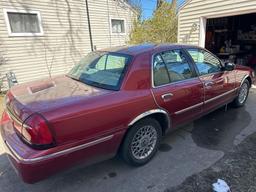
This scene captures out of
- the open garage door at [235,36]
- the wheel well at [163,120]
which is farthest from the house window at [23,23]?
the open garage door at [235,36]

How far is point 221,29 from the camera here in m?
9.46

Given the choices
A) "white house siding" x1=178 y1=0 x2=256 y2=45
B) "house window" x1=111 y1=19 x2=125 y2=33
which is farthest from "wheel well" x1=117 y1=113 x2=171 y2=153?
"house window" x1=111 y1=19 x2=125 y2=33

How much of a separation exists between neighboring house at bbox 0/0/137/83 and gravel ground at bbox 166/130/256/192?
7548 mm

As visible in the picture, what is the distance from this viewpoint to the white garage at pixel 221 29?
648cm

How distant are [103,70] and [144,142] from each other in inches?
43.8

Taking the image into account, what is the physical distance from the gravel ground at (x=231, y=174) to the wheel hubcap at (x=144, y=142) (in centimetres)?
60

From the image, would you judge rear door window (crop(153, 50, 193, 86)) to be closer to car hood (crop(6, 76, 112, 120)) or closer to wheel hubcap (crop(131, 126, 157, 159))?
wheel hubcap (crop(131, 126, 157, 159))

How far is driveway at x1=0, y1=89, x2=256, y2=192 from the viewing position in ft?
7.90

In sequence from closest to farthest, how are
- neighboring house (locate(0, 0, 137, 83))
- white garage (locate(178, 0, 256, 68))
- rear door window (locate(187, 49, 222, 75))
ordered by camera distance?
1. rear door window (locate(187, 49, 222, 75))
2. white garage (locate(178, 0, 256, 68))
3. neighboring house (locate(0, 0, 137, 83))

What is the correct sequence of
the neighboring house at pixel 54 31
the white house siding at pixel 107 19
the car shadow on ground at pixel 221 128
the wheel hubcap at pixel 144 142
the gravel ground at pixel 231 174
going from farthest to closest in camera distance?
the white house siding at pixel 107 19
the neighboring house at pixel 54 31
the car shadow on ground at pixel 221 128
the wheel hubcap at pixel 144 142
the gravel ground at pixel 231 174

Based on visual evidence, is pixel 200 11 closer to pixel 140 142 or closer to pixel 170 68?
pixel 170 68

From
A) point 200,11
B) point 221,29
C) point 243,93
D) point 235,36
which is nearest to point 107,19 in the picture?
point 200,11

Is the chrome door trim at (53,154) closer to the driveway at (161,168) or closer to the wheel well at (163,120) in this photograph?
the driveway at (161,168)

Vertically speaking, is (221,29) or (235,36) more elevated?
(221,29)
